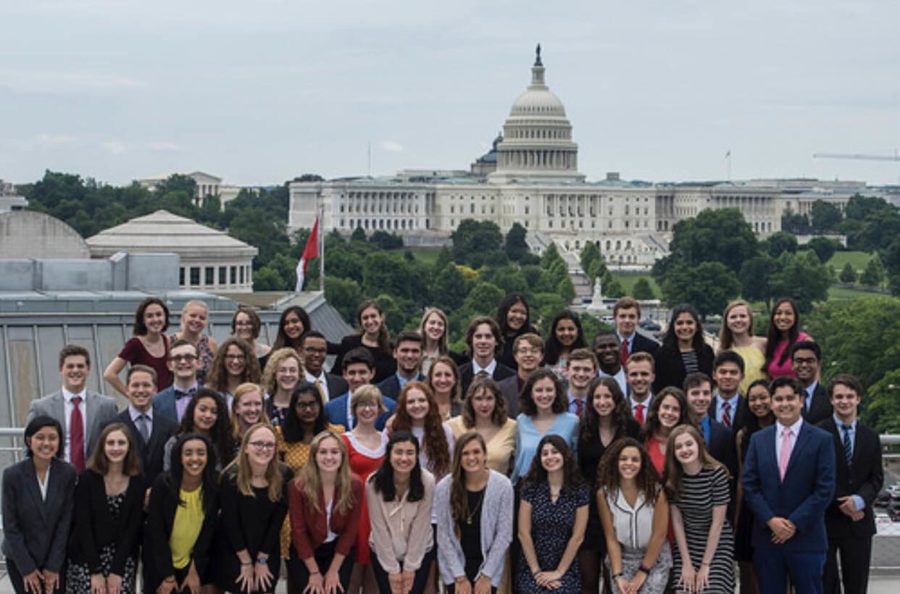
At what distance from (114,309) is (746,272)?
120 meters

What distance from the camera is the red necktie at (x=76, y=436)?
15.8m

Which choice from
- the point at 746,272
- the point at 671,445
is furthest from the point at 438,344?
the point at 746,272

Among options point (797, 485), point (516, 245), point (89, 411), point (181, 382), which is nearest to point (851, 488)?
point (797, 485)

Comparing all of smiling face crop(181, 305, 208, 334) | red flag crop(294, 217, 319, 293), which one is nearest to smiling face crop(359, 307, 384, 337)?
smiling face crop(181, 305, 208, 334)

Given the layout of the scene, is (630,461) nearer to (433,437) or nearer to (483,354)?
(433,437)

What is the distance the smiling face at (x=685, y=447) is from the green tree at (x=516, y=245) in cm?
16111

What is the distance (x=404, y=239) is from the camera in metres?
200

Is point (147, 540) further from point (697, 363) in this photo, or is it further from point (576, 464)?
point (697, 363)

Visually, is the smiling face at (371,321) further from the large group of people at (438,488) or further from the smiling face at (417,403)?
the smiling face at (417,403)

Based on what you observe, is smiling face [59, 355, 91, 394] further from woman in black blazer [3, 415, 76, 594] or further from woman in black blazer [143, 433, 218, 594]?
woman in black blazer [143, 433, 218, 594]

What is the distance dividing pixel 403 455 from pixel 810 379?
3546 mm

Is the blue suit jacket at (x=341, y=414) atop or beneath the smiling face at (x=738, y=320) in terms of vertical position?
beneath

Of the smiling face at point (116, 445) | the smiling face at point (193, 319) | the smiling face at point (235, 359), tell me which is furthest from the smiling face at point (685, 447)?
the smiling face at point (193, 319)

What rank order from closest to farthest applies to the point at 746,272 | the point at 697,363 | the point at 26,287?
1. the point at 697,363
2. the point at 26,287
3. the point at 746,272
